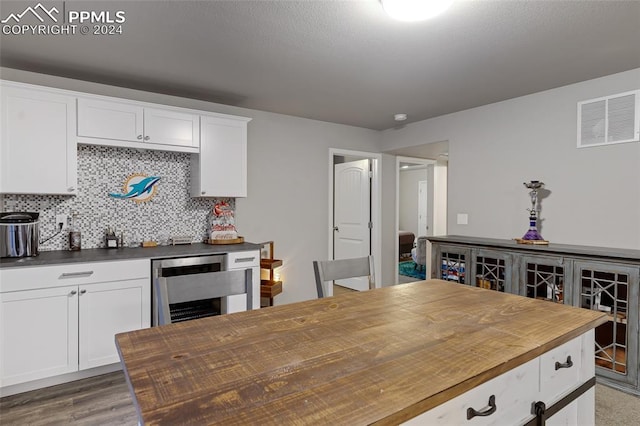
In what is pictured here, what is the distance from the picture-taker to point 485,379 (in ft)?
2.91

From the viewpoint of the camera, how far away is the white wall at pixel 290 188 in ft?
13.0

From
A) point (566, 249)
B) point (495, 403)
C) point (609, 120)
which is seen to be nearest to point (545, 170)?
point (609, 120)

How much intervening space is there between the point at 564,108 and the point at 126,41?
364cm

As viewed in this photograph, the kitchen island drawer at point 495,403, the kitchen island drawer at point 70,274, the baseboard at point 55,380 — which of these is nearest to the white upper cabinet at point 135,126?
the kitchen island drawer at point 70,274

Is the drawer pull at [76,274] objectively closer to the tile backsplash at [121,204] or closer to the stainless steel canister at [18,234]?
the stainless steel canister at [18,234]

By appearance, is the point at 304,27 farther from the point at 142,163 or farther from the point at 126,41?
the point at 142,163

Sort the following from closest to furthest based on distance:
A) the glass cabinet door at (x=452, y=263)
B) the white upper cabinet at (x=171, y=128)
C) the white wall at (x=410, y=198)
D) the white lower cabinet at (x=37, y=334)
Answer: the white lower cabinet at (x=37, y=334)
the white upper cabinet at (x=171, y=128)
the glass cabinet door at (x=452, y=263)
the white wall at (x=410, y=198)

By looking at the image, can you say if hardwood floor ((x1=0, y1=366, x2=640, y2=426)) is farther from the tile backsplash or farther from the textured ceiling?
the textured ceiling

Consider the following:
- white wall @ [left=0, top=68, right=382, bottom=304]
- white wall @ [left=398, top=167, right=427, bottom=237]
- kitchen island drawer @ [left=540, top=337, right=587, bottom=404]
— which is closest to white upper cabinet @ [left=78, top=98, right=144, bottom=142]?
white wall @ [left=0, top=68, right=382, bottom=304]

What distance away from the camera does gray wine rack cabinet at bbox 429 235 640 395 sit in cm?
237

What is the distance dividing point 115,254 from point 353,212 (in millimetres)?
3345

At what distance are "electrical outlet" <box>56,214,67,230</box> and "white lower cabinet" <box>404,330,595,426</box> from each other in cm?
325

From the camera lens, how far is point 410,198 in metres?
9.68

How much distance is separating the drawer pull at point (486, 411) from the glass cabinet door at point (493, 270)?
2.38 meters
